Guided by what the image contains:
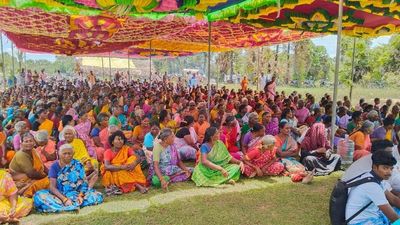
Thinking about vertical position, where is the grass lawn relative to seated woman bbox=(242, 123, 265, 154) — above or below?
below

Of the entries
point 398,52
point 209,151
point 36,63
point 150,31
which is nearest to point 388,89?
point 398,52

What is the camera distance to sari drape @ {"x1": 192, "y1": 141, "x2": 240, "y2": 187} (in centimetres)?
507

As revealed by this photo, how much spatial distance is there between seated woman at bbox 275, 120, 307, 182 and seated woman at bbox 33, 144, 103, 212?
118 inches

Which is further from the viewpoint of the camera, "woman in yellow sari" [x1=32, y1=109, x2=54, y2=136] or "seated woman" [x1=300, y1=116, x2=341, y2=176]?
"woman in yellow sari" [x1=32, y1=109, x2=54, y2=136]

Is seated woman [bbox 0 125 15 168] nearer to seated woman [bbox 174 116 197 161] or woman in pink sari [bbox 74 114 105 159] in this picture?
woman in pink sari [bbox 74 114 105 159]

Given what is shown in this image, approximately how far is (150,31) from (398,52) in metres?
18.7

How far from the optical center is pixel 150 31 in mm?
8789

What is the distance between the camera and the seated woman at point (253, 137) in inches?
221

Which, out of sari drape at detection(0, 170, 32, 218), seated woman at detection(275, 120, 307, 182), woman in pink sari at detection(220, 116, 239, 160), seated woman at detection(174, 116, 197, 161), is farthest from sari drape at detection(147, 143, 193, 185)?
sari drape at detection(0, 170, 32, 218)

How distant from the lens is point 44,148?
197 inches

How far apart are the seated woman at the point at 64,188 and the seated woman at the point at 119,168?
0.48 metres

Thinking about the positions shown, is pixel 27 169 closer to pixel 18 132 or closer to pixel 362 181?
pixel 18 132

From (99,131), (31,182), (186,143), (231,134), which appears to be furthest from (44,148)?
(231,134)

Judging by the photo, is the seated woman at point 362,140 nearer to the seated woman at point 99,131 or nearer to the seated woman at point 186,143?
the seated woman at point 186,143
